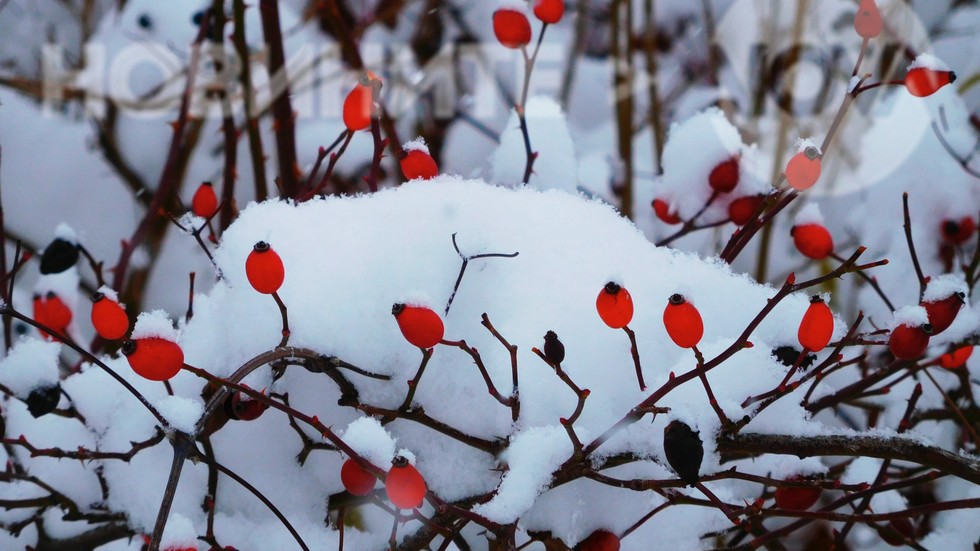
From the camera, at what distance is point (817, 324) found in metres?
0.77

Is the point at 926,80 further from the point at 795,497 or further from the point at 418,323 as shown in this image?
the point at 418,323

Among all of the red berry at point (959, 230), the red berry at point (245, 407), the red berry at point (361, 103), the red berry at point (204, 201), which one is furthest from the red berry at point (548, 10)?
the red berry at point (959, 230)

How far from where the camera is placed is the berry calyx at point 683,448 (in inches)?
27.1

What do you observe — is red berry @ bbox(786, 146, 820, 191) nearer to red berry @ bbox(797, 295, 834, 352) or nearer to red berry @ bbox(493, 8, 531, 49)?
red berry @ bbox(797, 295, 834, 352)

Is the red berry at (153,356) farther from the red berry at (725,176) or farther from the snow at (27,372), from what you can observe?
the red berry at (725,176)

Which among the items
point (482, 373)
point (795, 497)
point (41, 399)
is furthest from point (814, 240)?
point (41, 399)

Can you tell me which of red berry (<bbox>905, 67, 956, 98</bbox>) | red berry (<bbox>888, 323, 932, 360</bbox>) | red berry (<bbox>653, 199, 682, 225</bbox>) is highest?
red berry (<bbox>653, 199, 682, 225</bbox>)

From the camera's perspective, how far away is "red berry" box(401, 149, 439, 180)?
39.3 inches

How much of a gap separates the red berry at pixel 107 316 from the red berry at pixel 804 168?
2.30 feet

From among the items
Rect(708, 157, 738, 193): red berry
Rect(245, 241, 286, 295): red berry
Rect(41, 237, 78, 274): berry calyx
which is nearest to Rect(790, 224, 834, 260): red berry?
Rect(708, 157, 738, 193): red berry

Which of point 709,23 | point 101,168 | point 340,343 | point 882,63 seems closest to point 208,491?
point 340,343

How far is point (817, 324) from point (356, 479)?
1.49ft

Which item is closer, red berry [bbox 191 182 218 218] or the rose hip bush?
the rose hip bush

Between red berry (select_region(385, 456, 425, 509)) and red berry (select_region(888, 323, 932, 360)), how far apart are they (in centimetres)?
48
